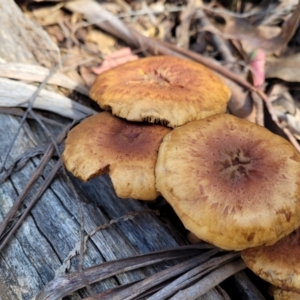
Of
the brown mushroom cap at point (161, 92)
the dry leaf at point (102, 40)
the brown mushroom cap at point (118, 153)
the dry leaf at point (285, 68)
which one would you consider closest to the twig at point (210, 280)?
the brown mushroom cap at point (118, 153)

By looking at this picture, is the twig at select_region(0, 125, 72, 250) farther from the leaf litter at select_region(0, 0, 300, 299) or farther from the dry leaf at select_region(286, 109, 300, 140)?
the dry leaf at select_region(286, 109, 300, 140)

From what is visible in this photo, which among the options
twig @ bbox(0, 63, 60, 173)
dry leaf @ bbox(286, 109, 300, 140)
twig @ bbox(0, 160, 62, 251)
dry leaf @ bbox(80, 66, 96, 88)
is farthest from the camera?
dry leaf @ bbox(80, 66, 96, 88)

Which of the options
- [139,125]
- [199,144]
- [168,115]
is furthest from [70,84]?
[199,144]

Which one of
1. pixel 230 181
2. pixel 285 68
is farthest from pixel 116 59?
pixel 230 181

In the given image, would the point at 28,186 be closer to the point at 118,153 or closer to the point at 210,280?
the point at 118,153

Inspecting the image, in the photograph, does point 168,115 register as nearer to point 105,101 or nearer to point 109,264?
point 105,101

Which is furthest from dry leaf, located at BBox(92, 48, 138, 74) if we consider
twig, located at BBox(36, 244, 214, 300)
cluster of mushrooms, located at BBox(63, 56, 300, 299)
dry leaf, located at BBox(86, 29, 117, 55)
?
twig, located at BBox(36, 244, 214, 300)

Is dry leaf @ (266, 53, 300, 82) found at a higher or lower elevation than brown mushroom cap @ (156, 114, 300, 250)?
lower

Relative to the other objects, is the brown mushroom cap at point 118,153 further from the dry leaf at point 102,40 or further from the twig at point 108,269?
the dry leaf at point 102,40

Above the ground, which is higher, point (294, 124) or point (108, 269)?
point (294, 124)
